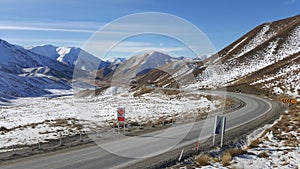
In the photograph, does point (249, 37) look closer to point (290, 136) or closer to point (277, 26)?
point (277, 26)

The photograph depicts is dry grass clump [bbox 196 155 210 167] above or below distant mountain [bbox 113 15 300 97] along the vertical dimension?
below

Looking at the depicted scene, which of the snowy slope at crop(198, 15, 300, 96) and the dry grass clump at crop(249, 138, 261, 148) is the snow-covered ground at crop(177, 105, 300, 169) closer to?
the dry grass clump at crop(249, 138, 261, 148)

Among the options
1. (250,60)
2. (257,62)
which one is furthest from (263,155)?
(250,60)

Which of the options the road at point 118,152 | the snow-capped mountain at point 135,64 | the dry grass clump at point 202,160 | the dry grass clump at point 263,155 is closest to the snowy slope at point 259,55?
the snow-capped mountain at point 135,64

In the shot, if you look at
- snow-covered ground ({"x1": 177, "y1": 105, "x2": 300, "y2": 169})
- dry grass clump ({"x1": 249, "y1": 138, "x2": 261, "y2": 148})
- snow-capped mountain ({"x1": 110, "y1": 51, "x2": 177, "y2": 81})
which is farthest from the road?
snow-capped mountain ({"x1": 110, "y1": 51, "x2": 177, "y2": 81})

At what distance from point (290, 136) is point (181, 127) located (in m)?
8.41

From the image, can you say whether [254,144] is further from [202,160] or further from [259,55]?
[259,55]

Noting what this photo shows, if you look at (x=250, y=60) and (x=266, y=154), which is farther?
(x=250, y=60)

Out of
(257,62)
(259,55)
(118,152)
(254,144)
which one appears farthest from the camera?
(259,55)

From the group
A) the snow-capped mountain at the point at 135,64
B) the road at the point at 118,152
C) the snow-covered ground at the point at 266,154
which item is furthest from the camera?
the snow-capped mountain at the point at 135,64

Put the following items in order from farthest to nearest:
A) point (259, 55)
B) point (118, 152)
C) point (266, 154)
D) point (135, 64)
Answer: point (259, 55)
point (135, 64)
point (118, 152)
point (266, 154)

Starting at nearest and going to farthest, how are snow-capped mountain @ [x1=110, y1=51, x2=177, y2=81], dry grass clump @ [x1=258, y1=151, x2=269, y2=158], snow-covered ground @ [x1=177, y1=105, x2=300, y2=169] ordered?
snow-covered ground @ [x1=177, y1=105, x2=300, y2=169] < dry grass clump @ [x1=258, y1=151, x2=269, y2=158] < snow-capped mountain @ [x1=110, y1=51, x2=177, y2=81]

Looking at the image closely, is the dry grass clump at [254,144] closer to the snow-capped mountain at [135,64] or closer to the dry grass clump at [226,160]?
the dry grass clump at [226,160]

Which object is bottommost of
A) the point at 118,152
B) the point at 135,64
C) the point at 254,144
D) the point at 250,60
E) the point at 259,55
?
the point at 118,152
